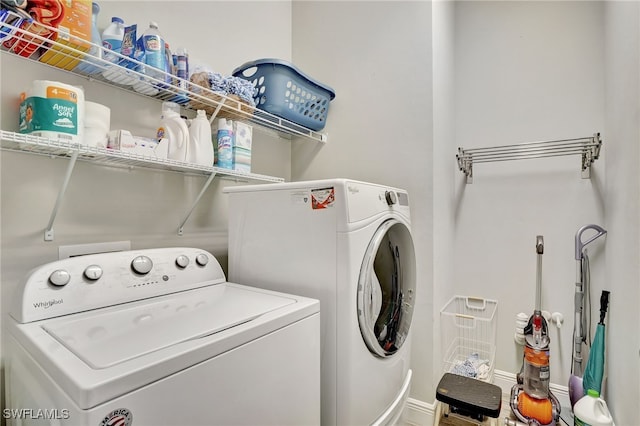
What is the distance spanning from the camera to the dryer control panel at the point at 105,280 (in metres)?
0.91

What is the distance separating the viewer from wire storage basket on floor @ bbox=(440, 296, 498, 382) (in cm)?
202

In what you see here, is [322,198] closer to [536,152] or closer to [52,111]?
[52,111]

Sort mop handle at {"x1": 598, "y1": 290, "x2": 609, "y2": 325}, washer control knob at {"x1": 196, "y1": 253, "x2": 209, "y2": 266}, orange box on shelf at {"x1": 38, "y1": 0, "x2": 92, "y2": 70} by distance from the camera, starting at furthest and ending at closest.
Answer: mop handle at {"x1": 598, "y1": 290, "x2": 609, "y2": 325} → washer control knob at {"x1": 196, "y1": 253, "x2": 209, "y2": 266} → orange box on shelf at {"x1": 38, "y1": 0, "x2": 92, "y2": 70}

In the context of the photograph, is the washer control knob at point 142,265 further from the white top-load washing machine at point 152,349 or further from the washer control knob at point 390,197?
the washer control knob at point 390,197

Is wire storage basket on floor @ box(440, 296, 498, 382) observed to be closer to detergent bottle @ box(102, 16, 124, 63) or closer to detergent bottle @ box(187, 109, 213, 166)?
detergent bottle @ box(187, 109, 213, 166)

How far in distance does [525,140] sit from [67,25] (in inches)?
102

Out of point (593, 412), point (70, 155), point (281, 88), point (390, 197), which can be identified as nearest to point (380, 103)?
point (281, 88)

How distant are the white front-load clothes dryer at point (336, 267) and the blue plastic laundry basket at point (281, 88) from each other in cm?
Result: 60

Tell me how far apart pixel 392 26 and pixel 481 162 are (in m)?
1.16

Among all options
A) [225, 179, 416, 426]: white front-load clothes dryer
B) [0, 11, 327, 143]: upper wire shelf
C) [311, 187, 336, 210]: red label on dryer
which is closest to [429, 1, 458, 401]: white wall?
[225, 179, 416, 426]: white front-load clothes dryer

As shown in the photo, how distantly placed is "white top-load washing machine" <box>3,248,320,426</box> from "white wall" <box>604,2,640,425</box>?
1.37m

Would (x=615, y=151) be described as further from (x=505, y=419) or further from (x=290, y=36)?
(x=290, y=36)

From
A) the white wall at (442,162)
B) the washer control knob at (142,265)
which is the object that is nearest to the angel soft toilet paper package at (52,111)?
the washer control knob at (142,265)

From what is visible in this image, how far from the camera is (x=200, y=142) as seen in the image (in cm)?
144
